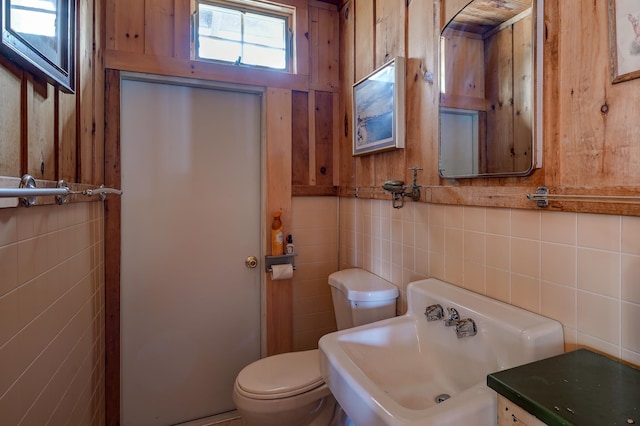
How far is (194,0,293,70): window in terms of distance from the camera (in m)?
1.96

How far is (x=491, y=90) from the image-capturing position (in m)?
1.13

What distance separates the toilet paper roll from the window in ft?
4.31

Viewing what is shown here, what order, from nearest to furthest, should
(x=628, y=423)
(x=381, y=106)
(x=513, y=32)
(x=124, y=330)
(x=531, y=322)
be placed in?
1. (x=628, y=423)
2. (x=531, y=322)
3. (x=513, y=32)
4. (x=381, y=106)
5. (x=124, y=330)

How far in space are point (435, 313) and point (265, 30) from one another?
1991 mm

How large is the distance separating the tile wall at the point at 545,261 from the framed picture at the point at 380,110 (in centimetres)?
38

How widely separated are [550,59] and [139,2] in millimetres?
2019

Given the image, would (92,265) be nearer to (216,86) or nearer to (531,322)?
(216,86)

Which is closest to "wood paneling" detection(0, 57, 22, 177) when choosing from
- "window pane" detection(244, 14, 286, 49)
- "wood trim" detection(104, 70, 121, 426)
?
"wood trim" detection(104, 70, 121, 426)

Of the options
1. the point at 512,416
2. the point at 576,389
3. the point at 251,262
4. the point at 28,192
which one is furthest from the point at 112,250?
the point at 576,389

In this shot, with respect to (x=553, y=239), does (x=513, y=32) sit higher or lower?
higher

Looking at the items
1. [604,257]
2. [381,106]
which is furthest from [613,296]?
[381,106]

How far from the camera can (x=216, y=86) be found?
1962 millimetres

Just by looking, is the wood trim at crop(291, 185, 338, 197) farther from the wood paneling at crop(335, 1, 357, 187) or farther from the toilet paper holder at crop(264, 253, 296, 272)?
the toilet paper holder at crop(264, 253, 296, 272)

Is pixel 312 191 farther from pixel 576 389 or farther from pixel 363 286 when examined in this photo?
pixel 576 389
